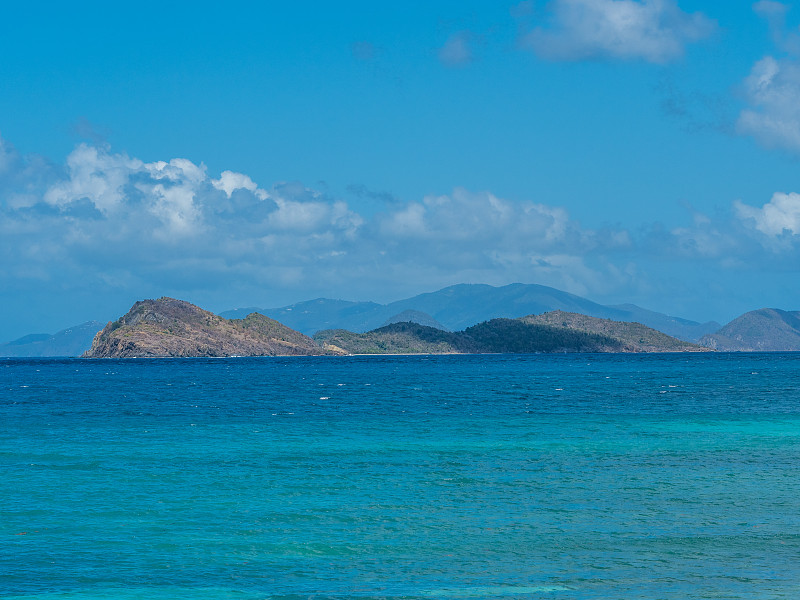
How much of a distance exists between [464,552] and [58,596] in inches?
513

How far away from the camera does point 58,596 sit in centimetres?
2609

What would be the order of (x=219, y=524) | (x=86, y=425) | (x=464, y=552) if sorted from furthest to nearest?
(x=86, y=425)
(x=219, y=524)
(x=464, y=552)

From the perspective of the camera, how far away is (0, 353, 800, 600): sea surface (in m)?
27.2

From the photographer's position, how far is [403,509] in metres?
37.2

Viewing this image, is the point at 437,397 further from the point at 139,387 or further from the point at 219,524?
the point at 219,524

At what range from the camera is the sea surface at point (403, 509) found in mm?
27203

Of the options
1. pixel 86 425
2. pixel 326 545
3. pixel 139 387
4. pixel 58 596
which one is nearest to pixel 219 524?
pixel 326 545

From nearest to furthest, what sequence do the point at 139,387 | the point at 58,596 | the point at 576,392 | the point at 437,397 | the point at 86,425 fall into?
the point at 58,596 < the point at 86,425 < the point at 437,397 < the point at 576,392 < the point at 139,387

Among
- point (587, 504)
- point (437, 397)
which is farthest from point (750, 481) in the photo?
point (437, 397)

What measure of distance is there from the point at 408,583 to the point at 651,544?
9438mm

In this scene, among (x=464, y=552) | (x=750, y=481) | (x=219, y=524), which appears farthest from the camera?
(x=750, y=481)

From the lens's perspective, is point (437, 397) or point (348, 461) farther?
point (437, 397)

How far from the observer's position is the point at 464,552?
30312 mm

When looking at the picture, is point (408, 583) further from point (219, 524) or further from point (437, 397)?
point (437, 397)
